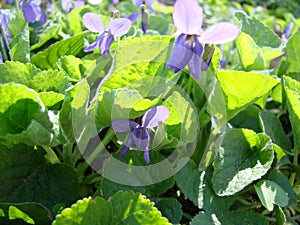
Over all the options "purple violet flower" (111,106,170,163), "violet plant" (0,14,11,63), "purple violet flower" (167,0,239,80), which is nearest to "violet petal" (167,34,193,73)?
"purple violet flower" (167,0,239,80)

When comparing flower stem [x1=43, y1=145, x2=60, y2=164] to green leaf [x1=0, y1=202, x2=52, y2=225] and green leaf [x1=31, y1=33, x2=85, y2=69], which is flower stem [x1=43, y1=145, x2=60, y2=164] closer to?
green leaf [x1=0, y1=202, x2=52, y2=225]

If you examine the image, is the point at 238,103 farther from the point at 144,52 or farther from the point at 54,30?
the point at 54,30

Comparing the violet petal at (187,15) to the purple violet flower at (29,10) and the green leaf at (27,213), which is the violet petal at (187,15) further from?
the purple violet flower at (29,10)

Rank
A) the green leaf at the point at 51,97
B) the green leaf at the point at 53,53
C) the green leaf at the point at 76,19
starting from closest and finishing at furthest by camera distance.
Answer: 1. the green leaf at the point at 51,97
2. the green leaf at the point at 53,53
3. the green leaf at the point at 76,19

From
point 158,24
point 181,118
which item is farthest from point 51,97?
point 158,24

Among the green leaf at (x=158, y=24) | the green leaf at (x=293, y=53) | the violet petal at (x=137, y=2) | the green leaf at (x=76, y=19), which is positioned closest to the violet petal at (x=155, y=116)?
the violet petal at (x=137, y=2)

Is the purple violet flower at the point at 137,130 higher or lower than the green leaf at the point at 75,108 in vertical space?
lower

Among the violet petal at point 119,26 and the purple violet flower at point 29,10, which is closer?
the violet petal at point 119,26
